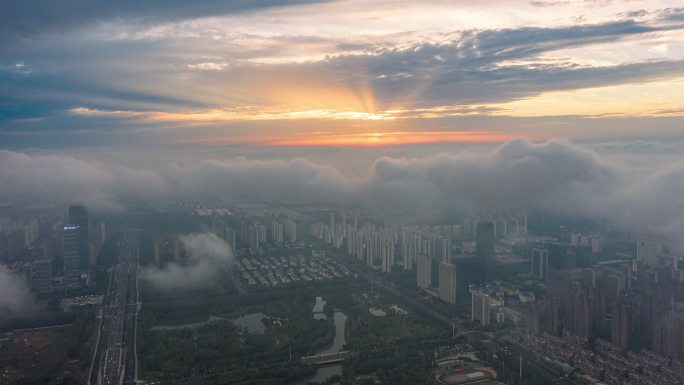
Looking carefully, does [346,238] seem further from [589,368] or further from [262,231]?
[589,368]

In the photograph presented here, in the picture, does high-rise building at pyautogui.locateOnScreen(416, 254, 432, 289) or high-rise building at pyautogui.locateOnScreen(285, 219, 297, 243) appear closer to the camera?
high-rise building at pyautogui.locateOnScreen(416, 254, 432, 289)

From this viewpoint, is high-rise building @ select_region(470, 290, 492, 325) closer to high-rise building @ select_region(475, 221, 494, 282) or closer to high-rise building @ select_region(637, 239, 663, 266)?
high-rise building @ select_region(475, 221, 494, 282)

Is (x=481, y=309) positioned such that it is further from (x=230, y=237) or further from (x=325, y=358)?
(x=230, y=237)

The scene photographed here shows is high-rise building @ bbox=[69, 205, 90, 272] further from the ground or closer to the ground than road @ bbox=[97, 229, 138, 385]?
further from the ground

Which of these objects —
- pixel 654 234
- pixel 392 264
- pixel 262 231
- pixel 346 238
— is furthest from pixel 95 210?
pixel 654 234

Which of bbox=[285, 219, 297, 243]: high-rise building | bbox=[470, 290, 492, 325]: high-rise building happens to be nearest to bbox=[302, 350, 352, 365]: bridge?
bbox=[470, 290, 492, 325]: high-rise building

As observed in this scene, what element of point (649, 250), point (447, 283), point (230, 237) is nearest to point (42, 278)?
point (230, 237)
